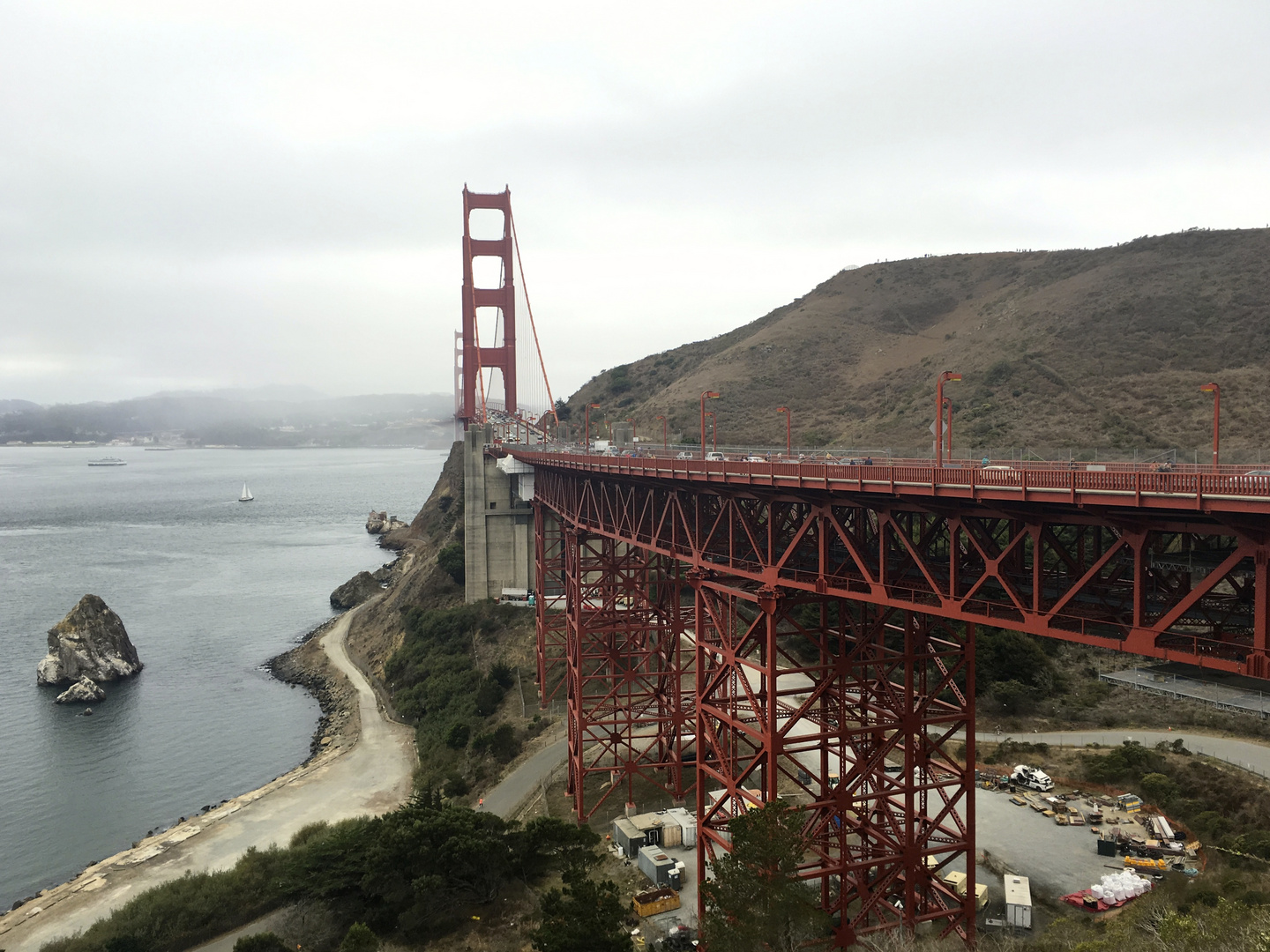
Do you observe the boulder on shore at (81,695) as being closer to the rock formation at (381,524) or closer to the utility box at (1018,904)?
the utility box at (1018,904)

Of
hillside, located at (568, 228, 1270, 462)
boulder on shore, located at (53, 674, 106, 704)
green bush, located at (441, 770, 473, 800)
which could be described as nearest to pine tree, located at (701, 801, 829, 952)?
green bush, located at (441, 770, 473, 800)

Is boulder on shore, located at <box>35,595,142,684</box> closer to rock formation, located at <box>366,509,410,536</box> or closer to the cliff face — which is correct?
the cliff face

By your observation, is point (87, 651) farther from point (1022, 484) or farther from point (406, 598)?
point (1022, 484)

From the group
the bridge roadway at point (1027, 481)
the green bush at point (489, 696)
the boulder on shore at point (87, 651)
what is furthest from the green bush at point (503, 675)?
the boulder on shore at point (87, 651)

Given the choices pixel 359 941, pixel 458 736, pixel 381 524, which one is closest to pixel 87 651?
pixel 458 736

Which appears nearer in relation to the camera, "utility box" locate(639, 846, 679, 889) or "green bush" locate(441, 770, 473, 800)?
"utility box" locate(639, 846, 679, 889)

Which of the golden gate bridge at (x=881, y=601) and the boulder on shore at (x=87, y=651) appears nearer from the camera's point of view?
the golden gate bridge at (x=881, y=601)
